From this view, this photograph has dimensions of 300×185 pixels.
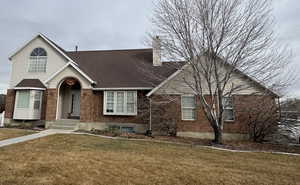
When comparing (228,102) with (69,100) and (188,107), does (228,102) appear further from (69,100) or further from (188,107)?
(69,100)

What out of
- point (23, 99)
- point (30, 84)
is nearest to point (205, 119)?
point (30, 84)

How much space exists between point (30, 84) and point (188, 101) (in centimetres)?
1370

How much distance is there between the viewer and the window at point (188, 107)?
1384 centimetres

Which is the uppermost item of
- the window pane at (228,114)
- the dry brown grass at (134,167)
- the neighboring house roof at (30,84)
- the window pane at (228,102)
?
the neighboring house roof at (30,84)

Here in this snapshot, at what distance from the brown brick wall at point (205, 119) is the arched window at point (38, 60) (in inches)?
442

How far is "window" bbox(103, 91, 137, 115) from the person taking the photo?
14992 mm

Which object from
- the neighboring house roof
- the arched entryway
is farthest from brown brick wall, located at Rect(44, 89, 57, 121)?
the neighboring house roof

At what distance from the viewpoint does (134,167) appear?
5785 mm

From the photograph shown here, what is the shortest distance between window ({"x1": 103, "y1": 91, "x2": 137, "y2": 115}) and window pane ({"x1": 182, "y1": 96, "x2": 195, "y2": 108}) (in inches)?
158

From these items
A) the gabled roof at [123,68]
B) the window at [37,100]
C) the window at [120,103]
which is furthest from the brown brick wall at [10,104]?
the window at [120,103]

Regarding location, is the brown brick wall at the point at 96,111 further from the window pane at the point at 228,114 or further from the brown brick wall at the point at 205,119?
the window pane at the point at 228,114

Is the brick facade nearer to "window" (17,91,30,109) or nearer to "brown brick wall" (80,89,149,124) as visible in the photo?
"brown brick wall" (80,89,149,124)

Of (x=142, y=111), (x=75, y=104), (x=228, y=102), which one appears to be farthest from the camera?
(x=75, y=104)

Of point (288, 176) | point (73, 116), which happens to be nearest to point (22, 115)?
point (73, 116)
